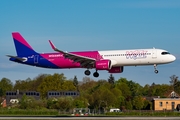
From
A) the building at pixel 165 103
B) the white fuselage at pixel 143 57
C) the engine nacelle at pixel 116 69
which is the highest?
the white fuselage at pixel 143 57

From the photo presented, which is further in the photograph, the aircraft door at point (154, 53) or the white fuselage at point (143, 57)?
the white fuselage at point (143, 57)

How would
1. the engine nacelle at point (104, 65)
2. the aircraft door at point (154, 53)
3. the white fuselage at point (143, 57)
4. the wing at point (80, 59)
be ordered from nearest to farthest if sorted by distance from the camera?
the aircraft door at point (154, 53) → the white fuselage at point (143, 57) → the engine nacelle at point (104, 65) → the wing at point (80, 59)

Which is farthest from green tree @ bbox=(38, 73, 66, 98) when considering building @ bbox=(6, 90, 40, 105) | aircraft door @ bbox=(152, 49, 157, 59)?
aircraft door @ bbox=(152, 49, 157, 59)

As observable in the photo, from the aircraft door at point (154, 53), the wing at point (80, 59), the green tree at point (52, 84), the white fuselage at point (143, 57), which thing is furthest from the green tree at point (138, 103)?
the aircraft door at point (154, 53)

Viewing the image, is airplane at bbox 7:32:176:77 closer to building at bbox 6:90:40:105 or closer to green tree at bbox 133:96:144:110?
green tree at bbox 133:96:144:110

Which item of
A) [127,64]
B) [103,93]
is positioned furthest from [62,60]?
[103,93]

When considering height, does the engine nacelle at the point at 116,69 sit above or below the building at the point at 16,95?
below

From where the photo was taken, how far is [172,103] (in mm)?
126062

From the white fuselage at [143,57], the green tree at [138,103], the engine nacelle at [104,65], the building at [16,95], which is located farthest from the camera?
the building at [16,95]

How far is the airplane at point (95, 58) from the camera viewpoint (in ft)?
254

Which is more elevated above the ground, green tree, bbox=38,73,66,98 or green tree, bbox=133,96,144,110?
green tree, bbox=38,73,66,98

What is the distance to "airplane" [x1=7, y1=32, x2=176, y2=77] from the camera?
77.4 meters

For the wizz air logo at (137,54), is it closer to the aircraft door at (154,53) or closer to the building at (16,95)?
the aircraft door at (154,53)

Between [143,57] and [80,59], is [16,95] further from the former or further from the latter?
[143,57]
